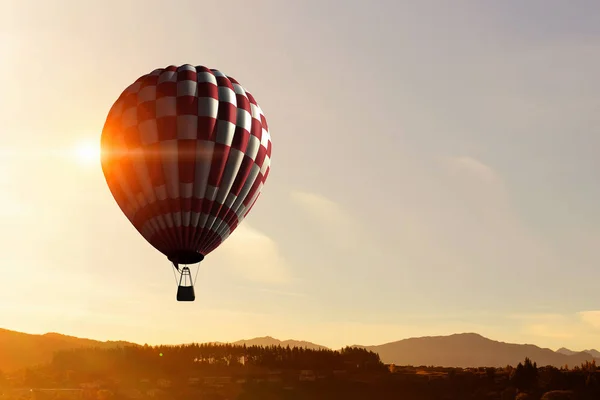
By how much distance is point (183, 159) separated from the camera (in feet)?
140

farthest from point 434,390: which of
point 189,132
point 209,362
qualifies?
point 189,132

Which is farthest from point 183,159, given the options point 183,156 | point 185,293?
point 185,293

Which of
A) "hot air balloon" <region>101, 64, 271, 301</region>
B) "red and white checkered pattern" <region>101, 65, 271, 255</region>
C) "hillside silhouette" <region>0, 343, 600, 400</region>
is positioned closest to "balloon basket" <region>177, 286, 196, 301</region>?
"hot air balloon" <region>101, 64, 271, 301</region>

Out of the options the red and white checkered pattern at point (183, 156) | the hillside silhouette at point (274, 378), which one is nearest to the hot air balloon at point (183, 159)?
the red and white checkered pattern at point (183, 156)

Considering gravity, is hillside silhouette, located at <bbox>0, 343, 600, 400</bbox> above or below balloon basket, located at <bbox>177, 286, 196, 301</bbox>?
below

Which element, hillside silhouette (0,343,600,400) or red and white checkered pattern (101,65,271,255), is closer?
red and white checkered pattern (101,65,271,255)

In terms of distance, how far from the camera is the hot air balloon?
4275 cm

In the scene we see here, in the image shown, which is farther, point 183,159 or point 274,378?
point 274,378

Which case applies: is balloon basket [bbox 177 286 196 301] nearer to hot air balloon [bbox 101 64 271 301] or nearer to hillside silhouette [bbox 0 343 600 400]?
hot air balloon [bbox 101 64 271 301]

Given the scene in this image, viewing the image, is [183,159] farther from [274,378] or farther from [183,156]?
[274,378]

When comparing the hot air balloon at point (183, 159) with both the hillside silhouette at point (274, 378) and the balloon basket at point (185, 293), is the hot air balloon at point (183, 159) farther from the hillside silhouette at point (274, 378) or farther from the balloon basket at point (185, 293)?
the hillside silhouette at point (274, 378)

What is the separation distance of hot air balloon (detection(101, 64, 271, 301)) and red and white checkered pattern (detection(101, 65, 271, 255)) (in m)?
0.06

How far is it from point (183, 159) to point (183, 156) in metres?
0.19

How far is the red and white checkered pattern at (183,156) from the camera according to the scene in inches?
1684
